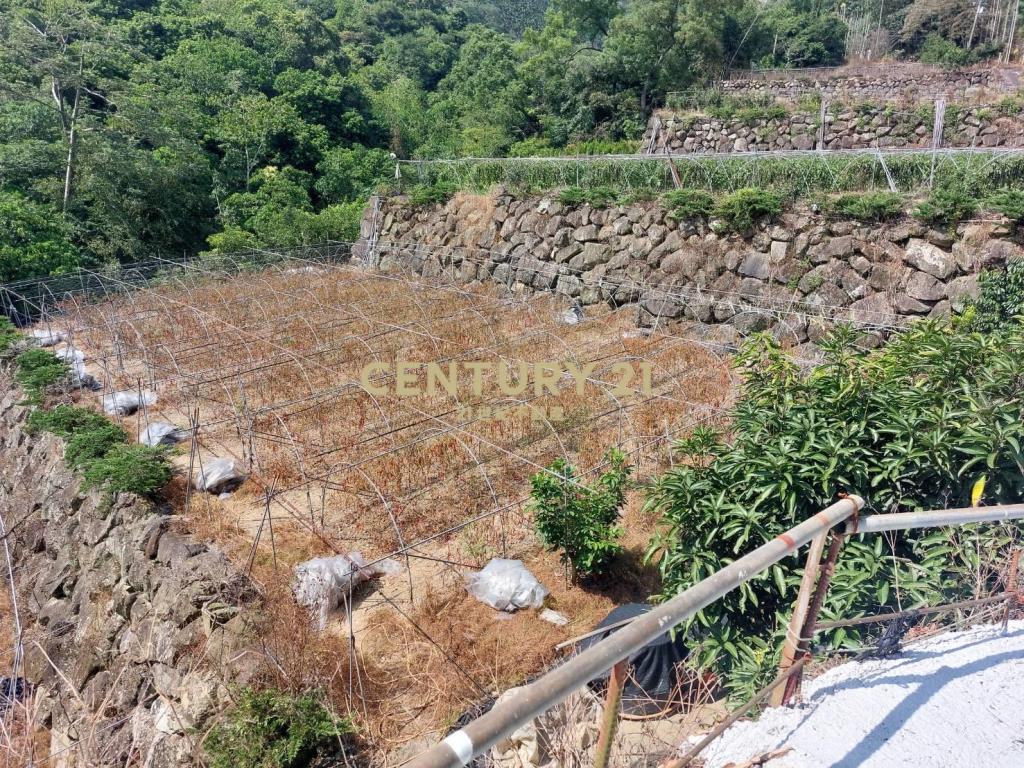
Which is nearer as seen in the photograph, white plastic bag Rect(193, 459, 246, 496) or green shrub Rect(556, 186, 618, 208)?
white plastic bag Rect(193, 459, 246, 496)

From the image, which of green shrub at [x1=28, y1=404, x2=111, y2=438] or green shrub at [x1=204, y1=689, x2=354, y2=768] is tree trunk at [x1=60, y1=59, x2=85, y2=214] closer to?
green shrub at [x1=28, y1=404, x2=111, y2=438]

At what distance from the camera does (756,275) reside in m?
9.50

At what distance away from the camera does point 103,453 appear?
6172mm

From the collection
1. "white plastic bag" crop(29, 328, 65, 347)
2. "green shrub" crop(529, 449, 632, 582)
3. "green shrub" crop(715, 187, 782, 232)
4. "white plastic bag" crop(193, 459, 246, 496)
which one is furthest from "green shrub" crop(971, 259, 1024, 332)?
"white plastic bag" crop(29, 328, 65, 347)

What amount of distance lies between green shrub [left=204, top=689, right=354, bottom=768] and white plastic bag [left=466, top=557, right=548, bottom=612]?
1360mm

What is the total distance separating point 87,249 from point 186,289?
6.01 m

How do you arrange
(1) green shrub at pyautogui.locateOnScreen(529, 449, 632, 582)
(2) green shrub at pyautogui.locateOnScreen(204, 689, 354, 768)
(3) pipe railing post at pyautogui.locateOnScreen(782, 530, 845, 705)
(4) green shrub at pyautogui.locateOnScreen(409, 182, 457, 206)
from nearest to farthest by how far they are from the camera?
(3) pipe railing post at pyautogui.locateOnScreen(782, 530, 845, 705)
(2) green shrub at pyautogui.locateOnScreen(204, 689, 354, 768)
(1) green shrub at pyautogui.locateOnScreen(529, 449, 632, 582)
(4) green shrub at pyautogui.locateOnScreen(409, 182, 457, 206)

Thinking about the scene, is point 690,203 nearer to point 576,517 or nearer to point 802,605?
point 576,517

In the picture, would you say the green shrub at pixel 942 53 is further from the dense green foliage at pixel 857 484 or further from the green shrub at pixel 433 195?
the dense green foliage at pixel 857 484

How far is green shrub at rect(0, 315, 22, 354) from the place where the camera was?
9.28m

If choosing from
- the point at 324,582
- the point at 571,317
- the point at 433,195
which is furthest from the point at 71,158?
the point at 324,582

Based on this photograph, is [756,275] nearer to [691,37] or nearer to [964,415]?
[964,415]

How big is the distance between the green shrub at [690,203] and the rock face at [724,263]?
0.60 feet

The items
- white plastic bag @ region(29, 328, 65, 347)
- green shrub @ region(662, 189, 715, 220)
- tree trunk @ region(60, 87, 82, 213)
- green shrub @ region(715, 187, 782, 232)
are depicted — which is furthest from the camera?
tree trunk @ region(60, 87, 82, 213)
